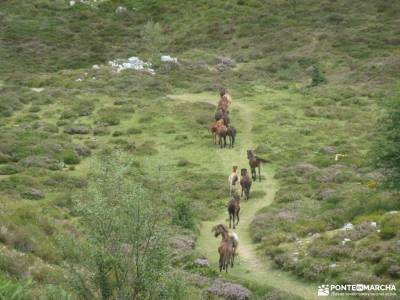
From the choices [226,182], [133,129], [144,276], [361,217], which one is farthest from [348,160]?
[144,276]

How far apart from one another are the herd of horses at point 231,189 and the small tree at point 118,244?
7509mm

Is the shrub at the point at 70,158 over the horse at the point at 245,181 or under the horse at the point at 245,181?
under

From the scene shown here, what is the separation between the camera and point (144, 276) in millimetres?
11398

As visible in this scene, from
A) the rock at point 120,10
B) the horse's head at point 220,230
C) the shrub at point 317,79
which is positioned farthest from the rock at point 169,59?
the horse's head at point 220,230

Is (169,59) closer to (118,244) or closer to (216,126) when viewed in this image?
(216,126)

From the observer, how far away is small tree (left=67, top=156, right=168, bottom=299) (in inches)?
446

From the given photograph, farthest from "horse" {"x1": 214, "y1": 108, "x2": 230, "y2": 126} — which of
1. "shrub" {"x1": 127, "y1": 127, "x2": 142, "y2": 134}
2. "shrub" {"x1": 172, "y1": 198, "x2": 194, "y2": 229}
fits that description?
"shrub" {"x1": 172, "y1": 198, "x2": 194, "y2": 229}

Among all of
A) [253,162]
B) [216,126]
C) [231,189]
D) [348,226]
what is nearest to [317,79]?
[216,126]

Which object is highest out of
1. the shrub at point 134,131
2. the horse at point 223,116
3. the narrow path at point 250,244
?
the horse at point 223,116

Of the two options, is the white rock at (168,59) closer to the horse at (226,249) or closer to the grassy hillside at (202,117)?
the grassy hillside at (202,117)

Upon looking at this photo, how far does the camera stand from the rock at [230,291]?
16.7 meters

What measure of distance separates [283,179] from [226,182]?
2.62 meters

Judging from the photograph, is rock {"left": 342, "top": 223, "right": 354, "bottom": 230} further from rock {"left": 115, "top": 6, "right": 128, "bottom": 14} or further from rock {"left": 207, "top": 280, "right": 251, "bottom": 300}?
rock {"left": 115, "top": 6, "right": 128, "bottom": 14}

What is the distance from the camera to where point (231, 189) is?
28109 mm
